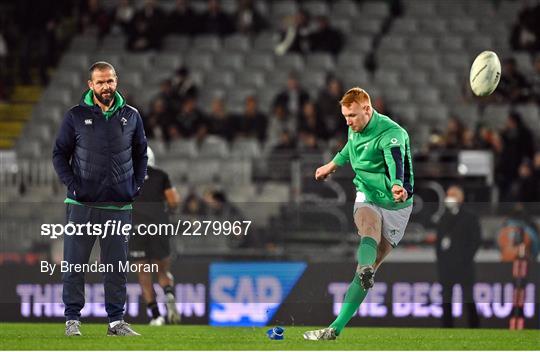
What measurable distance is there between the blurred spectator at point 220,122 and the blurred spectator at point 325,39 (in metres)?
3.04

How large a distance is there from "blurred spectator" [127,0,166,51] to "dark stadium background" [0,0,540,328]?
0.03m

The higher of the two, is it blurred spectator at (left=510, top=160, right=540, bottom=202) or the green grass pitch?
blurred spectator at (left=510, top=160, right=540, bottom=202)

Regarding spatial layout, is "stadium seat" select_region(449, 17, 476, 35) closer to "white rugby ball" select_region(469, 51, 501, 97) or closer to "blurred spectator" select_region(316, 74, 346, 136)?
"blurred spectator" select_region(316, 74, 346, 136)

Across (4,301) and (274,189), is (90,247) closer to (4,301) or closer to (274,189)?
(4,301)

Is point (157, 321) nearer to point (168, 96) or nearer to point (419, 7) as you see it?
point (168, 96)

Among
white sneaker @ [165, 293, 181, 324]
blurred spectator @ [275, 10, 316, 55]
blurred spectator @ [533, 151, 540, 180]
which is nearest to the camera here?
white sneaker @ [165, 293, 181, 324]

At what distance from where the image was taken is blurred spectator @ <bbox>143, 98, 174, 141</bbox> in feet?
80.9

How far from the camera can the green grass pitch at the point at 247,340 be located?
1164 cm

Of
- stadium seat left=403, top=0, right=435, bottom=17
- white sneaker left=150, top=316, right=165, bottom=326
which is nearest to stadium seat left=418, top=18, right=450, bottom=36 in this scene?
stadium seat left=403, top=0, right=435, bottom=17

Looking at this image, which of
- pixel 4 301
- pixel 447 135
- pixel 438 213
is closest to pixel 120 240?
pixel 4 301

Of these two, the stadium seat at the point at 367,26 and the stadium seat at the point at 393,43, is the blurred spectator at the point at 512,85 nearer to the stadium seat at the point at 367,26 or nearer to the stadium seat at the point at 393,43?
the stadium seat at the point at 393,43

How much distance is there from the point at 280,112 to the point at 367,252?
12613 millimetres

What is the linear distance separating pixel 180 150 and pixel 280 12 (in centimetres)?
547

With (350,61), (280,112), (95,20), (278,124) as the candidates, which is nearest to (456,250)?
(278,124)
